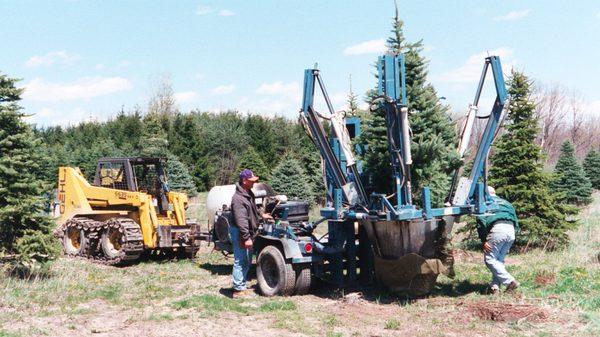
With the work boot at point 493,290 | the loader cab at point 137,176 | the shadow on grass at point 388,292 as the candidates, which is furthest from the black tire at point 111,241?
the work boot at point 493,290

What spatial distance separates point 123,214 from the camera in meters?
13.1

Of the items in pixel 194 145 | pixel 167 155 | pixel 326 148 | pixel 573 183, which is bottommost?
pixel 573 183

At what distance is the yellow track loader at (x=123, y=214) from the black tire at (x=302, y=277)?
3744 mm

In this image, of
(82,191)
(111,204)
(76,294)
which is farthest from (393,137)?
(82,191)

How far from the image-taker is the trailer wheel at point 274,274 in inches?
353

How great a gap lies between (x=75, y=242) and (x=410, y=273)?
8.65 m

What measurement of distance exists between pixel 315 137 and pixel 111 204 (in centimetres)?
595

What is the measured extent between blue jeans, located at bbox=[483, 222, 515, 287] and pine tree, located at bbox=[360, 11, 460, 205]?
48.0 inches

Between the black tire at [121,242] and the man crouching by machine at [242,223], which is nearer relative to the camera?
the man crouching by machine at [242,223]

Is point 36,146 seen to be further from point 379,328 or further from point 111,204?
point 379,328

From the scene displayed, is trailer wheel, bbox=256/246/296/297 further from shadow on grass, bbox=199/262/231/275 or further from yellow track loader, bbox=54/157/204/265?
yellow track loader, bbox=54/157/204/265

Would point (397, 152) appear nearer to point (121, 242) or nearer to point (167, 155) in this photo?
point (121, 242)

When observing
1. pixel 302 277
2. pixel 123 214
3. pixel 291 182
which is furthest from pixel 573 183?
pixel 302 277

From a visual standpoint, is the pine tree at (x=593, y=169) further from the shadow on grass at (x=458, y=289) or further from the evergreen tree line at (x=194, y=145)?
the shadow on grass at (x=458, y=289)
